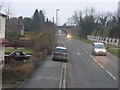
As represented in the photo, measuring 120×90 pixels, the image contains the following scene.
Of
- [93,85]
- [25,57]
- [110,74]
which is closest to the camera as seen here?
[93,85]

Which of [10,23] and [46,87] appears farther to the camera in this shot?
[10,23]

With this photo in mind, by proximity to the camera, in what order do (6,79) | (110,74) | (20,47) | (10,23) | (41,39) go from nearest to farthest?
(6,79), (110,74), (41,39), (20,47), (10,23)

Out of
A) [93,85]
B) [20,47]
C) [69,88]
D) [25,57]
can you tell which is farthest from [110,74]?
[20,47]

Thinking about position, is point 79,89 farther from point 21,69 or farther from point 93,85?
point 21,69

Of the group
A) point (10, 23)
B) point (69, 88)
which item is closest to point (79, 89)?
point (69, 88)

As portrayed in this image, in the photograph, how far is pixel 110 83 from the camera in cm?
2233

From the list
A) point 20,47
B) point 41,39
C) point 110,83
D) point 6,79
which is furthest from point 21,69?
point 20,47

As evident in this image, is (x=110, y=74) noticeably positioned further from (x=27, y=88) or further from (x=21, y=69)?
(x=27, y=88)

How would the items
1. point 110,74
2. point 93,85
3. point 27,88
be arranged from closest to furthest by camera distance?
point 27,88
point 93,85
point 110,74

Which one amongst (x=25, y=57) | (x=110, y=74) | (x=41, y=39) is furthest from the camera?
(x=41, y=39)

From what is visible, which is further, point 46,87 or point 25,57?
point 25,57

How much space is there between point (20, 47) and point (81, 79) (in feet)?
127

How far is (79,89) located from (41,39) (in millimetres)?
28070

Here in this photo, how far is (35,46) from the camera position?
48.5 metres
